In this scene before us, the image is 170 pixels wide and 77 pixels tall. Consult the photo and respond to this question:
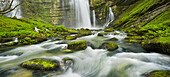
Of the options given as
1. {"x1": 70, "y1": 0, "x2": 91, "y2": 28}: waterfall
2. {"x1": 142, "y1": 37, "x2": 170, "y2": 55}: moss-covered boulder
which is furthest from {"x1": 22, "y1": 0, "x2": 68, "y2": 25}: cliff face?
{"x1": 142, "y1": 37, "x2": 170, "y2": 55}: moss-covered boulder

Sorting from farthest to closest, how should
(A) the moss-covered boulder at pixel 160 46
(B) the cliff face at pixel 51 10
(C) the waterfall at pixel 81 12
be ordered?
(B) the cliff face at pixel 51 10
(C) the waterfall at pixel 81 12
(A) the moss-covered boulder at pixel 160 46

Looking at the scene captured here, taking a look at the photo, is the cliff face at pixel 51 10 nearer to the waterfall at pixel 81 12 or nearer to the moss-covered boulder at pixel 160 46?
the waterfall at pixel 81 12

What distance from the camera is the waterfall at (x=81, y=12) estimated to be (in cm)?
3578

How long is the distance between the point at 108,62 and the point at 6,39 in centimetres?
842

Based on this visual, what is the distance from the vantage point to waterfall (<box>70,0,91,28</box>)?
117ft

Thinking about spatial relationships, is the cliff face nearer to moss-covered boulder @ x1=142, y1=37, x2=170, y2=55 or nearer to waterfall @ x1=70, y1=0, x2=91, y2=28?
waterfall @ x1=70, y1=0, x2=91, y2=28

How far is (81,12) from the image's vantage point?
3822cm

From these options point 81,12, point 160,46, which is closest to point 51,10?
point 81,12

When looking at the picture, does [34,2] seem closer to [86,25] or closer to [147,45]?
[86,25]

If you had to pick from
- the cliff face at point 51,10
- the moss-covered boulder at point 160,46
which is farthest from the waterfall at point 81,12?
the moss-covered boulder at point 160,46

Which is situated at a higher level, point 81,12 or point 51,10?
Result: point 51,10

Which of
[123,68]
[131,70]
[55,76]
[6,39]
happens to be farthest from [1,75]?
[6,39]

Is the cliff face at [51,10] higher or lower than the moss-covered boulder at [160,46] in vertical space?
higher

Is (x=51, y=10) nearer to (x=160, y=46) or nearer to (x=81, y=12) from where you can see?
(x=81, y=12)
